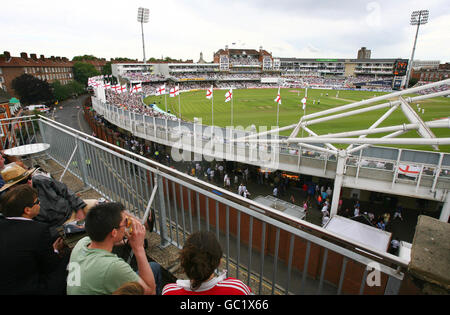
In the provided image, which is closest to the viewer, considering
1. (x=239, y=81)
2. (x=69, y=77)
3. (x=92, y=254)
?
(x=92, y=254)

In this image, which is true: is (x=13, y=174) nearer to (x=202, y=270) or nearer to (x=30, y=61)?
(x=202, y=270)

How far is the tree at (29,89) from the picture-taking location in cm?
4953

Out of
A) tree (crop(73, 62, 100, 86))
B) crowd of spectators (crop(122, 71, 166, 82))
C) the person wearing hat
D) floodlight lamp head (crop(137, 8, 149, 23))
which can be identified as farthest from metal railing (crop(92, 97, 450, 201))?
tree (crop(73, 62, 100, 86))

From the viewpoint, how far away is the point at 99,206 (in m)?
2.09

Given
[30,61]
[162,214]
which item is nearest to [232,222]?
[162,214]

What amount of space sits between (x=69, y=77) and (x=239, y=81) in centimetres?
6197

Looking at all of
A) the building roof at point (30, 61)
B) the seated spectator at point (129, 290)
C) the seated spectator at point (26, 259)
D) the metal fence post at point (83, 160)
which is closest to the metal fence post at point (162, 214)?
the seated spectator at point (26, 259)

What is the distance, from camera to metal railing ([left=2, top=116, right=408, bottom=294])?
1754 millimetres

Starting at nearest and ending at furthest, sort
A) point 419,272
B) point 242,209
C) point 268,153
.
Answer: point 419,272
point 242,209
point 268,153

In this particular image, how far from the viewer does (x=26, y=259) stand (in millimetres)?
1991

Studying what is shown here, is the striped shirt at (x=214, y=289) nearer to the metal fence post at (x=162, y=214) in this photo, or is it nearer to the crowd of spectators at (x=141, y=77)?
the metal fence post at (x=162, y=214)
